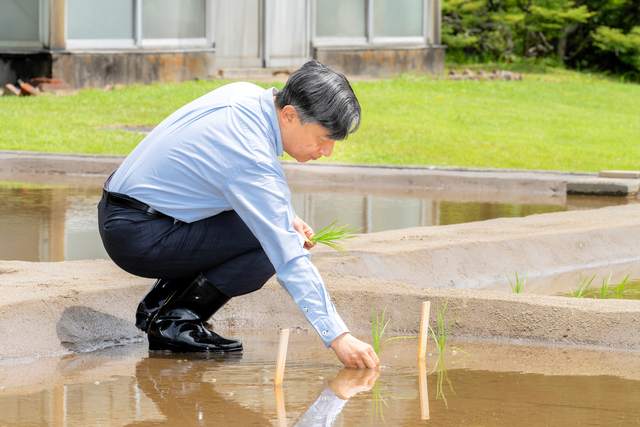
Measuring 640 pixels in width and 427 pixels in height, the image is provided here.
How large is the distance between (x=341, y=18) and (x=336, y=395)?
1690 centimetres

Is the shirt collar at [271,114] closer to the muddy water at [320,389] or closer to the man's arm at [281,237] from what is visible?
the man's arm at [281,237]

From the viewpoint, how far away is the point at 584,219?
6.73 meters

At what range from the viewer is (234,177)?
3176 millimetres

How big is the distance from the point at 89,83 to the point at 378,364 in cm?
1371

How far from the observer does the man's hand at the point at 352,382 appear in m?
3.21

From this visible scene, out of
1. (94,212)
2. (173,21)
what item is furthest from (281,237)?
(173,21)

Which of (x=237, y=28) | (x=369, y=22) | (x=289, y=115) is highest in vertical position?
(x=369, y=22)

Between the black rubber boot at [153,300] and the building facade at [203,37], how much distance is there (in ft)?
41.5

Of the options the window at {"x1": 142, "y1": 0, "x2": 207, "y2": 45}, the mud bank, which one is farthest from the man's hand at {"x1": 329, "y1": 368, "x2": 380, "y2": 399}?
the window at {"x1": 142, "y1": 0, "x2": 207, "y2": 45}

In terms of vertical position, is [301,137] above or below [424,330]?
above

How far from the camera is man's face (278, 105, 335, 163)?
10.6ft

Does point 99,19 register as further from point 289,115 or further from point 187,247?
point 289,115

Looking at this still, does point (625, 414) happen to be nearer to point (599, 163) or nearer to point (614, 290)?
point (614, 290)

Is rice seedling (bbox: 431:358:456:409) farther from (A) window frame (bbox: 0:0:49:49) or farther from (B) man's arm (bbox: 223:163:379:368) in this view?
(A) window frame (bbox: 0:0:49:49)
